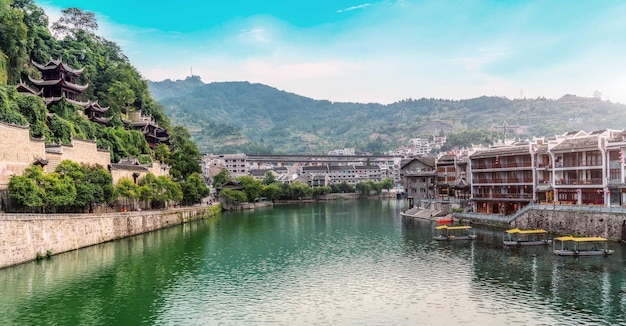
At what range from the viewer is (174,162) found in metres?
85.8

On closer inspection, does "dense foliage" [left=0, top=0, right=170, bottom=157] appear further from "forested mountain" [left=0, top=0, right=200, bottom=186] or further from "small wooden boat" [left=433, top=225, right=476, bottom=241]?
"small wooden boat" [left=433, top=225, right=476, bottom=241]

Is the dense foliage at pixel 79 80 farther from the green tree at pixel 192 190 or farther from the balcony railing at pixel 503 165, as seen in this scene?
the balcony railing at pixel 503 165

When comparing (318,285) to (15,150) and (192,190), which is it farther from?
(192,190)

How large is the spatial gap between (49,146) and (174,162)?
120 ft

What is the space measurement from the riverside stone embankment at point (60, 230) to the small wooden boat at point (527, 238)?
38.9 metres

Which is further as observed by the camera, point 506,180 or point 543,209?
point 506,180

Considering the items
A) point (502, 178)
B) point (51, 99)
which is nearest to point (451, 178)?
point (502, 178)

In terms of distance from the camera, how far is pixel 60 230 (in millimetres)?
41094

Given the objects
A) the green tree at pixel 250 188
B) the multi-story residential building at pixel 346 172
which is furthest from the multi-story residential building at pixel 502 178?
the multi-story residential building at pixel 346 172

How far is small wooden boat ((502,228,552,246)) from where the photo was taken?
43.2m

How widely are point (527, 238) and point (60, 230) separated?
42694 millimetres

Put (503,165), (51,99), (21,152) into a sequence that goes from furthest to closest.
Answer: (51,99) → (503,165) → (21,152)

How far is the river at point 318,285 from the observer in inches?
989

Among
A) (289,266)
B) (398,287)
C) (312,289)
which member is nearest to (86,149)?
(289,266)
